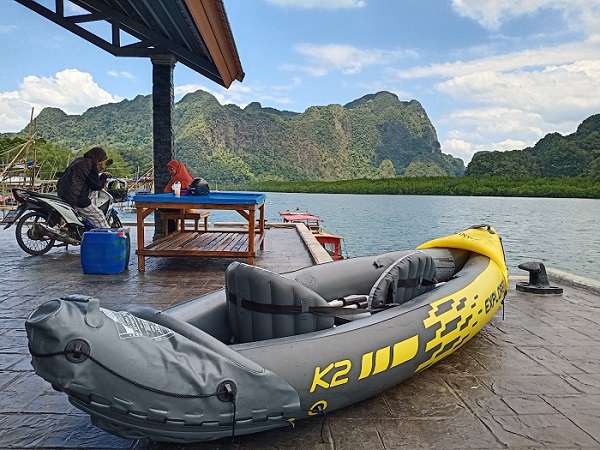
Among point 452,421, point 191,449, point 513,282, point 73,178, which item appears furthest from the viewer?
point 73,178

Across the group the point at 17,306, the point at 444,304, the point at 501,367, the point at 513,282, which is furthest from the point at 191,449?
the point at 513,282

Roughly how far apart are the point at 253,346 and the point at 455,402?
1.13 metres

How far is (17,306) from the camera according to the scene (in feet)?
14.0

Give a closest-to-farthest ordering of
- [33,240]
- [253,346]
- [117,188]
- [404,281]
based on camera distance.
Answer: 1. [253,346]
2. [404,281]
3. [33,240]
4. [117,188]

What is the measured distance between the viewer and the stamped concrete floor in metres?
2.25

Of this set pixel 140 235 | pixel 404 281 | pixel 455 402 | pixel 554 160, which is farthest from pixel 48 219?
pixel 554 160

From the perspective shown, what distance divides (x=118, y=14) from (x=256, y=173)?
6452 cm

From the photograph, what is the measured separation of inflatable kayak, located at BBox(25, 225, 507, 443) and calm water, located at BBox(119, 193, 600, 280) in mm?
14698

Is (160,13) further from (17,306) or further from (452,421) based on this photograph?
(452,421)

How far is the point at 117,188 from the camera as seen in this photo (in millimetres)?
8742

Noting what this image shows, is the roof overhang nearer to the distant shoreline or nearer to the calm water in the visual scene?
the calm water

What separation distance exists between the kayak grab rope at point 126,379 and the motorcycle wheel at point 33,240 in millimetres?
5611

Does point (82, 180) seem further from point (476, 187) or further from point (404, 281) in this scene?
point (476, 187)

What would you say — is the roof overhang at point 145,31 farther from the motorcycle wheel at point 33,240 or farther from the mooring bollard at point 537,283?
the mooring bollard at point 537,283
